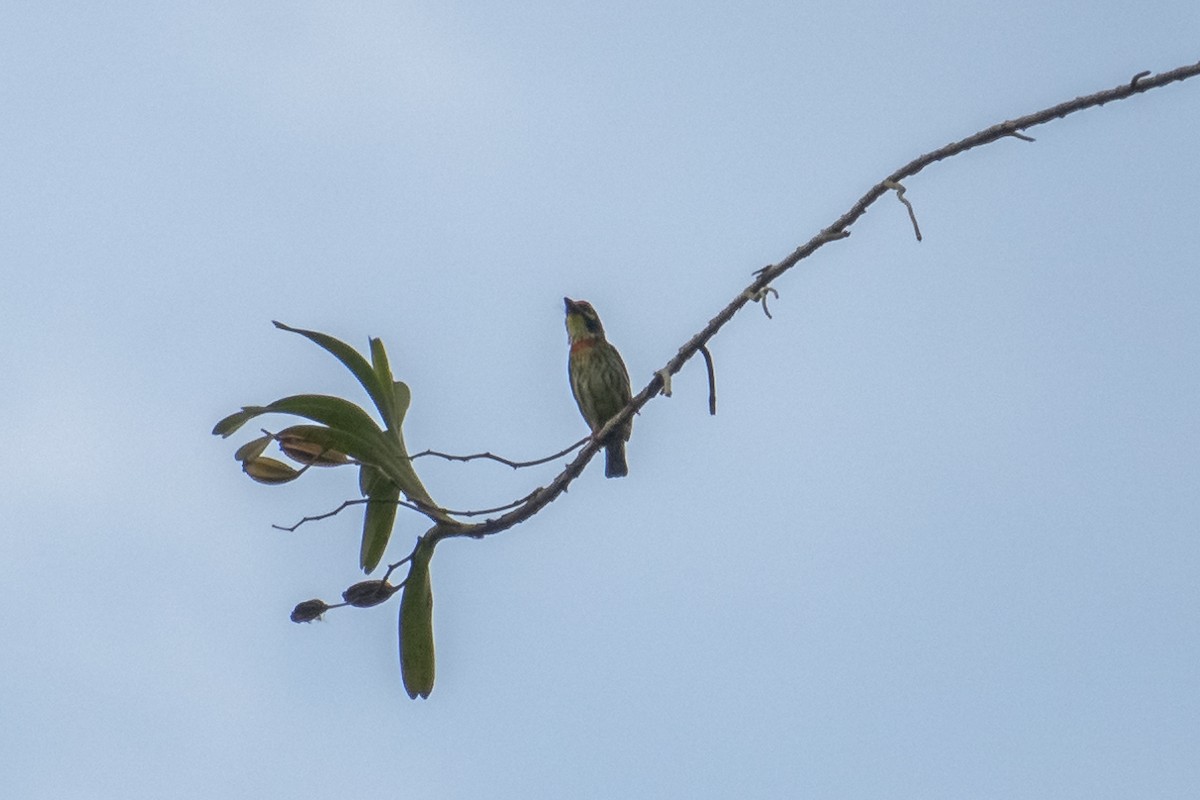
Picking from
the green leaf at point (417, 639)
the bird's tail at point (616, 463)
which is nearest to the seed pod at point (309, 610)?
the green leaf at point (417, 639)

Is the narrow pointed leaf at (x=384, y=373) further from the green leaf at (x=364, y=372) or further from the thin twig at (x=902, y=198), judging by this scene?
the thin twig at (x=902, y=198)

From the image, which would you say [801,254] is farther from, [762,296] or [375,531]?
[375,531]

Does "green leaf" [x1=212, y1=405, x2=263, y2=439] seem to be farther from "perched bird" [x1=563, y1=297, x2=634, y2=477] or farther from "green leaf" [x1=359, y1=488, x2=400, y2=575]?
"perched bird" [x1=563, y1=297, x2=634, y2=477]

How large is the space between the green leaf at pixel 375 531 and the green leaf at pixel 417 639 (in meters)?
0.20

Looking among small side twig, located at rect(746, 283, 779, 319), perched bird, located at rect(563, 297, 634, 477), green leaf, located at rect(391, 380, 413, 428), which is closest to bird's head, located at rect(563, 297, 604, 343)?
perched bird, located at rect(563, 297, 634, 477)

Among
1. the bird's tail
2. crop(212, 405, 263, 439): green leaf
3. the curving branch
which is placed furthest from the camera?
the bird's tail

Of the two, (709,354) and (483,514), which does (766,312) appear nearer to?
(709,354)

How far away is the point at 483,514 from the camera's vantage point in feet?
11.1

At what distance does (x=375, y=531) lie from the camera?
382 centimetres

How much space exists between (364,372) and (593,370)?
3.76 metres

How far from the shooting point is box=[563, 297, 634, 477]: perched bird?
7469 mm

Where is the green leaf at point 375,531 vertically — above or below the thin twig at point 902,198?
below

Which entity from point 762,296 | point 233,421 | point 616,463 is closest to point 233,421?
point 233,421

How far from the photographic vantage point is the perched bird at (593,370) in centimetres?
747
